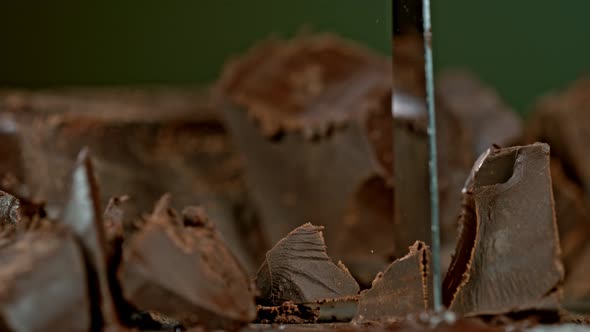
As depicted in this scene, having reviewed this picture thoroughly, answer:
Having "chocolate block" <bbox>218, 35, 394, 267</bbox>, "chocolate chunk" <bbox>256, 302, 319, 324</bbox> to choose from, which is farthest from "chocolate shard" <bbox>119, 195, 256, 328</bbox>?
"chocolate block" <bbox>218, 35, 394, 267</bbox>

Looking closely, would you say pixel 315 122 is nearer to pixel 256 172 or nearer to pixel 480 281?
pixel 256 172

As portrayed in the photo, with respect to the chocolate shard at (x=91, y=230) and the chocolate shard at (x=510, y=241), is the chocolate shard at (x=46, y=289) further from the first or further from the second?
the chocolate shard at (x=510, y=241)

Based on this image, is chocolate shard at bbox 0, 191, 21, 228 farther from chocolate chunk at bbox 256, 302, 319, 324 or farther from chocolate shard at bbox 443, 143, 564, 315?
chocolate shard at bbox 443, 143, 564, 315

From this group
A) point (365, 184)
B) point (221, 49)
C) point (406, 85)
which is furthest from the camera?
point (221, 49)

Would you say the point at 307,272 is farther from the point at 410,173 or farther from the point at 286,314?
the point at 410,173

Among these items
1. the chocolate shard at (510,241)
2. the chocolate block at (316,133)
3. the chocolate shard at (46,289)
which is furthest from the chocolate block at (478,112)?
the chocolate shard at (46,289)

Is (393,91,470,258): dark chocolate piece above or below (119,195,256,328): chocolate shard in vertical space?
above

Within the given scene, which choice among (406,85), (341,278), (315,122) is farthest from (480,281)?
(315,122)
